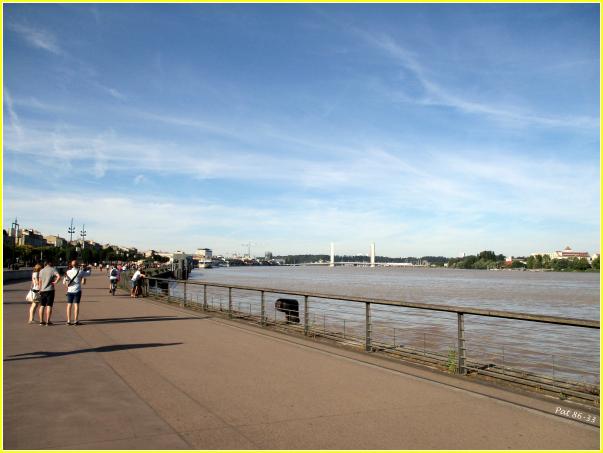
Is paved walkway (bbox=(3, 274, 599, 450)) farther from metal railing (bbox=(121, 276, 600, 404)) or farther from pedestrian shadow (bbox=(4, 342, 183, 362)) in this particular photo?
metal railing (bbox=(121, 276, 600, 404))

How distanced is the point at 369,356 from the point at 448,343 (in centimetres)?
743

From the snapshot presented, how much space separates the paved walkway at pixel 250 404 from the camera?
4363mm

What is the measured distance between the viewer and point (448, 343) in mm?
14875

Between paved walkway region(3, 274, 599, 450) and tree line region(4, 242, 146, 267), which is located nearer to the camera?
paved walkway region(3, 274, 599, 450)

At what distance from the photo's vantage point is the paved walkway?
436cm

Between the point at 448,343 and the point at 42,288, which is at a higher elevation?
the point at 42,288

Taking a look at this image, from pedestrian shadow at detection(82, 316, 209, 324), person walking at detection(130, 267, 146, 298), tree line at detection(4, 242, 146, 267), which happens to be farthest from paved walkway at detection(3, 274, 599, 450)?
tree line at detection(4, 242, 146, 267)

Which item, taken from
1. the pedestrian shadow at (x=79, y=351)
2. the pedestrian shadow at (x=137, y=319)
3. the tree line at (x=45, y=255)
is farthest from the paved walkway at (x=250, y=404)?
the tree line at (x=45, y=255)

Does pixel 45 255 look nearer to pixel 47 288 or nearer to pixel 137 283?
pixel 137 283

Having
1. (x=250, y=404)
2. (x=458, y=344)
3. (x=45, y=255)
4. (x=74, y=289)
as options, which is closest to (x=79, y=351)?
(x=74, y=289)

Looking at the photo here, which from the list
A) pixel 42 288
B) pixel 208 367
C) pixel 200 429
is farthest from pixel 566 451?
pixel 42 288

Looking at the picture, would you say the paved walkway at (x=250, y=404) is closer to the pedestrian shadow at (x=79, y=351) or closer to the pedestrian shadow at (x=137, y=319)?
the pedestrian shadow at (x=79, y=351)

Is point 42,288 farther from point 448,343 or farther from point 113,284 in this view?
point 113,284

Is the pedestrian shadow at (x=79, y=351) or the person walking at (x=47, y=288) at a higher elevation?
the person walking at (x=47, y=288)
